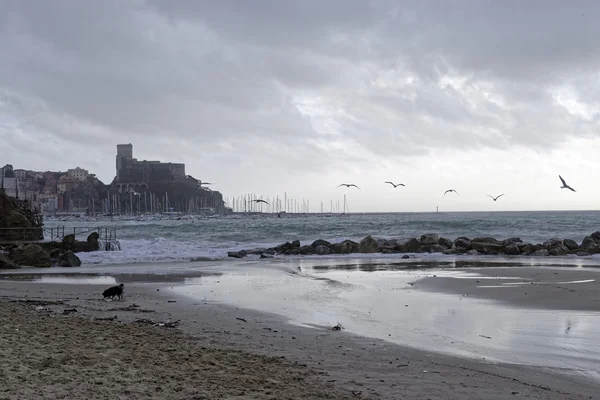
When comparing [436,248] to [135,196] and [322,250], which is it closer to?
[322,250]

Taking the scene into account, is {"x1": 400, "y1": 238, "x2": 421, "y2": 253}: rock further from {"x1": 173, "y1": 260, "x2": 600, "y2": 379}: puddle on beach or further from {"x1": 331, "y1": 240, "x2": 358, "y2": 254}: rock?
{"x1": 173, "y1": 260, "x2": 600, "y2": 379}: puddle on beach

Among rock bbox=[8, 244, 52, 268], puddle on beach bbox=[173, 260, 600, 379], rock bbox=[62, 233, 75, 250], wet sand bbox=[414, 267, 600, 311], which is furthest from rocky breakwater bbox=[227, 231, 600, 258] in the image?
puddle on beach bbox=[173, 260, 600, 379]

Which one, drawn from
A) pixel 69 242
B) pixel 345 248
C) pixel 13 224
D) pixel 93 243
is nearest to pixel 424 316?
pixel 345 248

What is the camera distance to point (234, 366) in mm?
6055

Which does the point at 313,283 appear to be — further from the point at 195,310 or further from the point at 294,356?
the point at 294,356

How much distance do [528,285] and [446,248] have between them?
683 inches

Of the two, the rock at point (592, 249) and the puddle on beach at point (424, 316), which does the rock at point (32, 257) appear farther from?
the rock at point (592, 249)

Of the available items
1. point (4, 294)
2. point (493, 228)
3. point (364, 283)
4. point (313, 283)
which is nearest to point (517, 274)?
point (364, 283)

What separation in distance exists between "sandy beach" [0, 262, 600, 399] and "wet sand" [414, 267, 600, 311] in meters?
5.65

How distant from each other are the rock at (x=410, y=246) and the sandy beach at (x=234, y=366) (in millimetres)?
22745

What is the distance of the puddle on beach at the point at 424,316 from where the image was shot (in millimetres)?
7363

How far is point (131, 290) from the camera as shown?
14391 mm

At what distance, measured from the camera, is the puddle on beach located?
736 cm

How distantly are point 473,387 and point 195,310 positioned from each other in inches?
249
